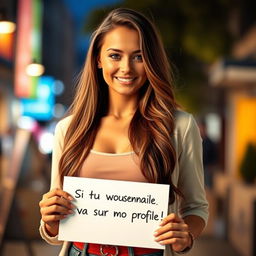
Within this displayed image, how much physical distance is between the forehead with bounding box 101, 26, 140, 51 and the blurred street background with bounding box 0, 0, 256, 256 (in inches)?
16.1

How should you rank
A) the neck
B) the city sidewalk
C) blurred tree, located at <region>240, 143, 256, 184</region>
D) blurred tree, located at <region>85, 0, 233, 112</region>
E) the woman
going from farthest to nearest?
blurred tree, located at <region>85, 0, 233, 112</region> → blurred tree, located at <region>240, 143, 256, 184</region> → the city sidewalk → the neck → the woman

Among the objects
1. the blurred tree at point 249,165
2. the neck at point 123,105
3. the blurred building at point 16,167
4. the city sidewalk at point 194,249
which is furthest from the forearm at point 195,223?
the blurred tree at point 249,165

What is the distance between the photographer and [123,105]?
2.26 meters

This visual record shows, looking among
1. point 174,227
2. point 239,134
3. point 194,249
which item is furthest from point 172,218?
point 239,134

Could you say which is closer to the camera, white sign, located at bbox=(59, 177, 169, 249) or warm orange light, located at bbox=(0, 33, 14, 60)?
white sign, located at bbox=(59, 177, 169, 249)

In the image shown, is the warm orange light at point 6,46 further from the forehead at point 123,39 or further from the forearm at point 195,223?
the forearm at point 195,223

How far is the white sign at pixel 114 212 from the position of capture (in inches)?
79.8

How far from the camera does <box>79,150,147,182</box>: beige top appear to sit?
2.09 m

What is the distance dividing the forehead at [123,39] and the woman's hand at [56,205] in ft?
1.72

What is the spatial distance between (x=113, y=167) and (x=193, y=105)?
13879mm

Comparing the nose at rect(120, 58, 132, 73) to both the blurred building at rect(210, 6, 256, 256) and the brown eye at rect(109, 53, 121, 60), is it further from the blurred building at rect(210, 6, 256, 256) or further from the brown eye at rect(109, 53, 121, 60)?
the blurred building at rect(210, 6, 256, 256)

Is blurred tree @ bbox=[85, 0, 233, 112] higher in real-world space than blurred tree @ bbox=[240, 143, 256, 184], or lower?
higher

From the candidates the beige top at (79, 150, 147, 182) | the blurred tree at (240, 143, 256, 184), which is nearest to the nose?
the beige top at (79, 150, 147, 182)

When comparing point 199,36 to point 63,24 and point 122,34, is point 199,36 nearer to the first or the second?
point 122,34
